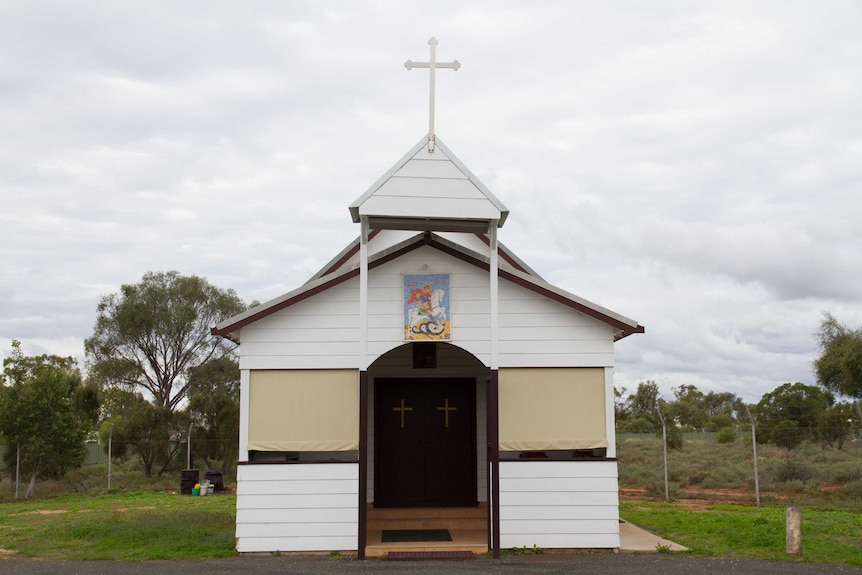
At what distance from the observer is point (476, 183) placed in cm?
1134

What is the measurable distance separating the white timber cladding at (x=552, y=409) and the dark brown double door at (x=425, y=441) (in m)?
2.88

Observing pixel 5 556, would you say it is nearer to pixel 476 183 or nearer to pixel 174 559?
pixel 174 559

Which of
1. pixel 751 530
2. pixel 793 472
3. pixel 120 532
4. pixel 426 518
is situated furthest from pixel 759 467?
pixel 120 532

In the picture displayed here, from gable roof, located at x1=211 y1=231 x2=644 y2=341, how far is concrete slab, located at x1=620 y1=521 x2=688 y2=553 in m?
3.05

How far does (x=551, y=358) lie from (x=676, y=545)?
3.22 meters

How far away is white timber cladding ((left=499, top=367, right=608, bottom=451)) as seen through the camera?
11953 mm

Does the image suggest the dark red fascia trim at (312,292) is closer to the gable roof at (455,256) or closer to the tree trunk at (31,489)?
the gable roof at (455,256)

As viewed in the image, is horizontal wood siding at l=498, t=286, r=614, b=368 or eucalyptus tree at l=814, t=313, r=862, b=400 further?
eucalyptus tree at l=814, t=313, r=862, b=400

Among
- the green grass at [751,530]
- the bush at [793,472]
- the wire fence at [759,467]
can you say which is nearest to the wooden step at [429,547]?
the green grass at [751,530]

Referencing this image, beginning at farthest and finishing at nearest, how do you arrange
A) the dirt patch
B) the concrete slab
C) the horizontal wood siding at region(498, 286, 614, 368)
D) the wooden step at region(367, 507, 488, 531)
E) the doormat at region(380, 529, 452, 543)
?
the dirt patch → the wooden step at region(367, 507, 488, 531) → the doormat at region(380, 529, 452, 543) → the horizontal wood siding at region(498, 286, 614, 368) → the concrete slab

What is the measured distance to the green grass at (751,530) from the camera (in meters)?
11.4

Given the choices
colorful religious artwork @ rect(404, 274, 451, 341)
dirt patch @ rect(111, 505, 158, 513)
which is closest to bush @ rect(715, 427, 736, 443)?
dirt patch @ rect(111, 505, 158, 513)

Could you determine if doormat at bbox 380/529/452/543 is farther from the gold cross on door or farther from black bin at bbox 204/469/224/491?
black bin at bbox 204/469/224/491

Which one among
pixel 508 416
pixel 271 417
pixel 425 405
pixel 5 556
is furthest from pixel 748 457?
pixel 5 556
